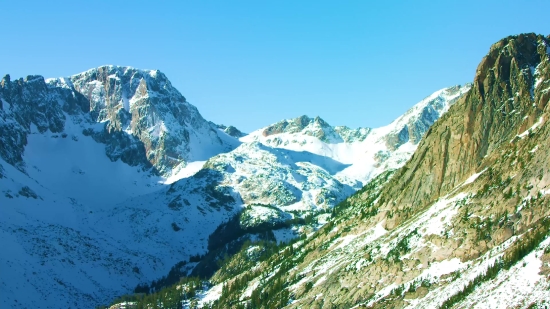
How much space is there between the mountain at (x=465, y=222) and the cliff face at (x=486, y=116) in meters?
0.25

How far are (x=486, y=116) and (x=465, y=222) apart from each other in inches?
1434

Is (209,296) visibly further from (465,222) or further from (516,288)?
(516,288)

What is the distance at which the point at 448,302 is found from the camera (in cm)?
7000

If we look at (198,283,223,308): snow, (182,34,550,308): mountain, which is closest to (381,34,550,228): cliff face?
(182,34,550,308): mountain

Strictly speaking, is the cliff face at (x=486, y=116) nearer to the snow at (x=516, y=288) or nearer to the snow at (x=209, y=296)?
the snow at (x=516, y=288)

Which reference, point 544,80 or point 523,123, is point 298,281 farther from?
point 544,80

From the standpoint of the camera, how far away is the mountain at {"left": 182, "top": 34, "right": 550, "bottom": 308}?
7106cm

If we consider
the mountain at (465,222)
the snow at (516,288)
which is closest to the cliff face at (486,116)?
the mountain at (465,222)

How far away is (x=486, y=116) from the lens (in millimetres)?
116250

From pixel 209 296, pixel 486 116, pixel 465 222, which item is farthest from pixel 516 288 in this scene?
pixel 209 296

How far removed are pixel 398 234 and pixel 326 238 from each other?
62.6 metres

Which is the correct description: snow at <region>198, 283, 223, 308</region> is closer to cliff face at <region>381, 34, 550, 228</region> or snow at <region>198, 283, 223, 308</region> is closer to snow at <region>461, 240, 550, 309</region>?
cliff face at <region>381, 34, 550, 228</region>

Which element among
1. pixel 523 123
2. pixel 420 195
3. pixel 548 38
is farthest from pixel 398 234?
pixel 548 38

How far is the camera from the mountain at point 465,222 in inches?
2798
